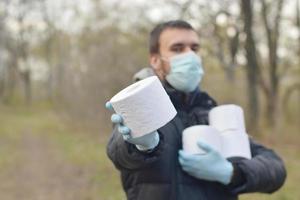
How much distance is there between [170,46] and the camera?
2.92 meters

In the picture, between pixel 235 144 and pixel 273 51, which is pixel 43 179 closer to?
pixel 235 144

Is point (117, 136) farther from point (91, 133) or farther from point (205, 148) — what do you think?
point (91, 133)

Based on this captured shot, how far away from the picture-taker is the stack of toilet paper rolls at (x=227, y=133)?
267 cm

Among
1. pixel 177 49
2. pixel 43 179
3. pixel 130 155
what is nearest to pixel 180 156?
pixel 130 155

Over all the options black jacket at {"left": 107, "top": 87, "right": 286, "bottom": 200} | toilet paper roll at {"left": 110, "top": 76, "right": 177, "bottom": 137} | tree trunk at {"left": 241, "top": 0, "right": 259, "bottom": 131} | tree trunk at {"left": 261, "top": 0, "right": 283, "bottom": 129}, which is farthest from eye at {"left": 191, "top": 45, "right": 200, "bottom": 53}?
tree trunk at {"left": 261, "top": 0, "right": 283, "bottom": 129}

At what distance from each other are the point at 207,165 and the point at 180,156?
0.43 feet

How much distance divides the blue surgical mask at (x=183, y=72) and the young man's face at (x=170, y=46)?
30mm

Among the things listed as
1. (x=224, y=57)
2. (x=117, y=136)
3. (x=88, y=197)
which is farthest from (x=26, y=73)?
(x=117, y=136)

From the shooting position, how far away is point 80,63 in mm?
17906

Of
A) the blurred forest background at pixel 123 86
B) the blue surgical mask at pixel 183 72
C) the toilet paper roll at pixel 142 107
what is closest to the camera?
the toilet paper roll at pixel 142 107

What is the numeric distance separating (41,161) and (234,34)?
10828 mm

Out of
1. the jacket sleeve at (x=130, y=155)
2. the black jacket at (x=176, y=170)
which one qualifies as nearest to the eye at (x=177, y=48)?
the black jacket at (x=176, y=170)

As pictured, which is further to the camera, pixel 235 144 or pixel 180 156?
pixel 235 144

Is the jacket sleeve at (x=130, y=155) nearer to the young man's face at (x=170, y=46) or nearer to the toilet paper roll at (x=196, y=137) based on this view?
the toilet paper roll at (x=196, y=137)
